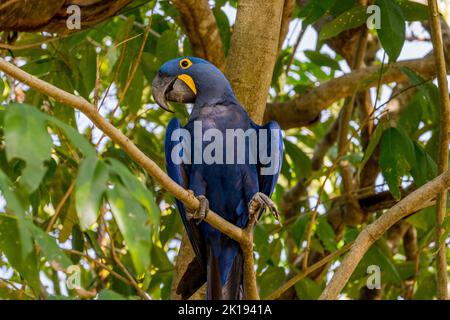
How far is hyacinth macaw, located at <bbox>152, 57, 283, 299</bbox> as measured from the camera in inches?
138

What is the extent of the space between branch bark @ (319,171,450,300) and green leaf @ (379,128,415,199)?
2.77 feet

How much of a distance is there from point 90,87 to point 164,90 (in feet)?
2.14

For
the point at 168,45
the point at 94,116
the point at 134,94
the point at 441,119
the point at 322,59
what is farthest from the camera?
the point at 322,59

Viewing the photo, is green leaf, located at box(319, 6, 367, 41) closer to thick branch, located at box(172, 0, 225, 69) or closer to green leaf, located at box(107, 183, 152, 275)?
thick branch, located at box(172, 0, 225, 69)

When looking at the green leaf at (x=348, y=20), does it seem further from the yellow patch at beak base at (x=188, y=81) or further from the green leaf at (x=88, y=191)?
the green leaf at (x=88, y=191)

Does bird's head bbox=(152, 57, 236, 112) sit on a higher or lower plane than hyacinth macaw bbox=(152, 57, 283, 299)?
higher

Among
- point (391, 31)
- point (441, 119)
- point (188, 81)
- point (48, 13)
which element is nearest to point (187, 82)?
point (188, 81)

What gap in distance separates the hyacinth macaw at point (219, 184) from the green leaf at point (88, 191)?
159cm

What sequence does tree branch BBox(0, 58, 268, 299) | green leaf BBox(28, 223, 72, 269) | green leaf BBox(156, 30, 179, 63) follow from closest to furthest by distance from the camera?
1. green leaf BBox(28, 223, 72, 269)
2. tree branch BBox(0, 58, 268, 299)
3. green leaf BBox(156, 30, 179, 63)

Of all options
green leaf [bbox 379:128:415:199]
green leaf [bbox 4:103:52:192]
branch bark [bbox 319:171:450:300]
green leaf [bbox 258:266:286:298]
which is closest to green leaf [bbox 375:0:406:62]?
green leaf [bbox 379:128:415:199]

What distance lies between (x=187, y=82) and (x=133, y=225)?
84.9 inches

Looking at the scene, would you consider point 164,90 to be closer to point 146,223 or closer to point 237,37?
point 237,37

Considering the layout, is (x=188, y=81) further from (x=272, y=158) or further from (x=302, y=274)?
(x=302, y=274)

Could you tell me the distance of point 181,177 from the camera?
12.1 feet
